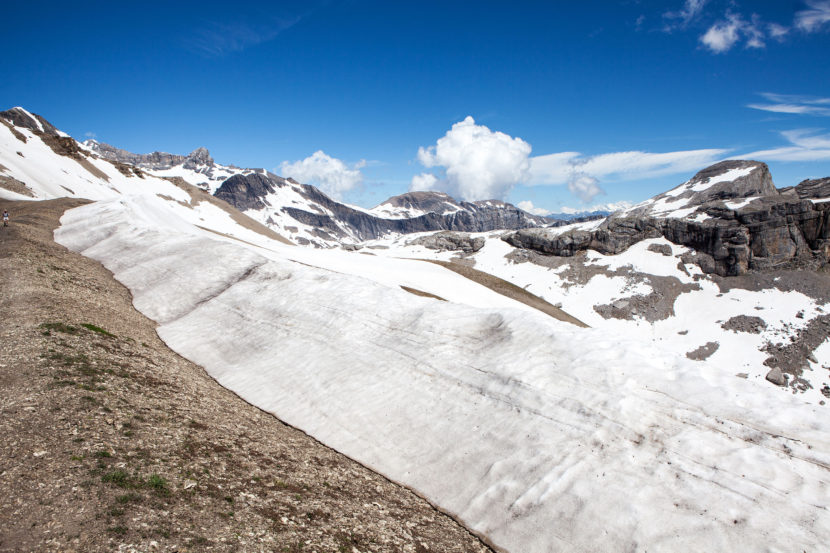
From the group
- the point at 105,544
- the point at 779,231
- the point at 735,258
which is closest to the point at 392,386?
the point at 105,544

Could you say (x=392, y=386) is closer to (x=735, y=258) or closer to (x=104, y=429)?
(x=104, y=429)

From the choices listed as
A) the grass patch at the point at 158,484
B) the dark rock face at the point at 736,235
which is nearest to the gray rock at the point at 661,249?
the dark rock face at the point at 736,235

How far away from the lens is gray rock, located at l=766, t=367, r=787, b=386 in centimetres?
4978

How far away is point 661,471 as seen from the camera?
1065 centimetres

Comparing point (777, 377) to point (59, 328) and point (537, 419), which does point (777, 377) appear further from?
point (59, 328)

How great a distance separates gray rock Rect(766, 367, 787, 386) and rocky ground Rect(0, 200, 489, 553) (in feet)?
198

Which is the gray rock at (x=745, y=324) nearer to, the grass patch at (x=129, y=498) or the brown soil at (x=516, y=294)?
the brown soil at (x=516, y=294)

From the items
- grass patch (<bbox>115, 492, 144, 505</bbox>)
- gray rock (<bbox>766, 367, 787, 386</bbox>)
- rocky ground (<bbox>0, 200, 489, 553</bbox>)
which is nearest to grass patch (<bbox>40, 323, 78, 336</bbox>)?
rocky ground (<bbox>0, 200, 489, 553</bbox>)

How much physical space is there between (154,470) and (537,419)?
1134 centimetres

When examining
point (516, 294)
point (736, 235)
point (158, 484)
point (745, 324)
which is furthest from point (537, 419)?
point (736, 235)

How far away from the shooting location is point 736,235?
79.9 m

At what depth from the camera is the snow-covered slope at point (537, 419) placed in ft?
31.7

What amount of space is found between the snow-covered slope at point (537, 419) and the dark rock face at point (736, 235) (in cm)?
8482

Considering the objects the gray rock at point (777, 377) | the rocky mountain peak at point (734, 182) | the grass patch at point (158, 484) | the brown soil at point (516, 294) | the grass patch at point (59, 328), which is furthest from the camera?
the rocky mountain peak at point (734, 182)
